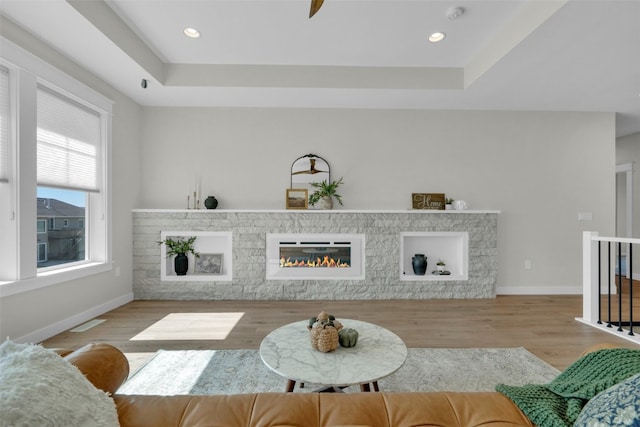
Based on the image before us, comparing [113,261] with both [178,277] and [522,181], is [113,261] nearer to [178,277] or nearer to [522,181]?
[178,277]

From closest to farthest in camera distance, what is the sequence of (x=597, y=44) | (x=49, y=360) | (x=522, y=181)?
1. (x=49, y=360)
2. (x=597, y=44)
3. (x=522, y=181)

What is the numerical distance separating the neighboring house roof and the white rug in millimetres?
1781

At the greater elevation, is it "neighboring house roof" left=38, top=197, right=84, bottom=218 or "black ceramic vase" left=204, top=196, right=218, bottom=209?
"black ceramic vase" left=204, top=196, right=218, bottom=209

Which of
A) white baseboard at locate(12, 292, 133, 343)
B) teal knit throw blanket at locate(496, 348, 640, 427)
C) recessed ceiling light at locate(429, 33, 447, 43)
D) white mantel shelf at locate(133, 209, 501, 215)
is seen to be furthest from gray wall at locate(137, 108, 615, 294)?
teal knit throw blanket at locate(496, 348, 640, 427)

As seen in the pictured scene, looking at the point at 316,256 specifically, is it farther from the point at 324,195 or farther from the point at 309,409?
the point at 309,409

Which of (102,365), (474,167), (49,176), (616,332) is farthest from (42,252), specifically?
(616,332)

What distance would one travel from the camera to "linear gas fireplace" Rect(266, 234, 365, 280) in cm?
404

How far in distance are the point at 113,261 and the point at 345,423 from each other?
A: 3.75 metres

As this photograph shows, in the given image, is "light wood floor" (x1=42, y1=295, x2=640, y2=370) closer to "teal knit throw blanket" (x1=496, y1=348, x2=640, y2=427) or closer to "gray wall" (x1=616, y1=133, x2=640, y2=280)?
"teal knit throw blanket" (x1=496, y1=348, x2=640, y2=427)

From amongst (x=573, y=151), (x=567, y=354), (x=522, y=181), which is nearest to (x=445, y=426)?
(x=567, y=354)

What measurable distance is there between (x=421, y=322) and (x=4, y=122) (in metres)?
4.16

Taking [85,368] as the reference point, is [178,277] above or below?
below

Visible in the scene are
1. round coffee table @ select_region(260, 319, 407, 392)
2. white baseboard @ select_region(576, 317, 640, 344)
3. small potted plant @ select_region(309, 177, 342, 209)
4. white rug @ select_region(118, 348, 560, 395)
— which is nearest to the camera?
round coffee table @ select_region(260, 319, 407, 392)

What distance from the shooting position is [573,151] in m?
4.28
